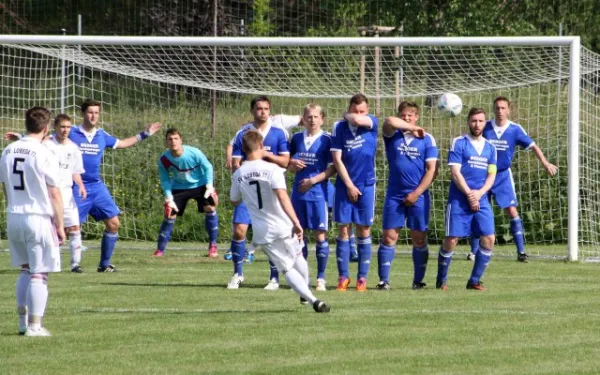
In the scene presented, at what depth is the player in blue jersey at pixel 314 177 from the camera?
12906 mm

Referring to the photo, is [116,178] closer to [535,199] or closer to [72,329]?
[535,199]

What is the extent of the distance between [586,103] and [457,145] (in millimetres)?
6011

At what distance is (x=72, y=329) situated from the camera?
32.9ft

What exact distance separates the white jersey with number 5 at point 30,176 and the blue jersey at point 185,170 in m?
7.60

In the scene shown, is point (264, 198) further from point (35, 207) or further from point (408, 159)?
point (408, 159)

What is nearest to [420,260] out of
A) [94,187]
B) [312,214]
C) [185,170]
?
[312,214]

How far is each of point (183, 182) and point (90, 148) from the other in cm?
200

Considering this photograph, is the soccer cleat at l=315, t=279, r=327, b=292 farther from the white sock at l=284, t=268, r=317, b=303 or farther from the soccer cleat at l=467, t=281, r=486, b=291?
the white sock at l=284, t=268, r=317, b=303

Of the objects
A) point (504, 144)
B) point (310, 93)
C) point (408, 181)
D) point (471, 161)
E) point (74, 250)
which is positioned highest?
point (310, 93)

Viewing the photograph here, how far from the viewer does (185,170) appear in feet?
57.4

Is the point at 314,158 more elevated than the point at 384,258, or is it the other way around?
the point at 314,158

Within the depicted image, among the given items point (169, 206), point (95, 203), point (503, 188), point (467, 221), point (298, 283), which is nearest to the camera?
point (298, 283)

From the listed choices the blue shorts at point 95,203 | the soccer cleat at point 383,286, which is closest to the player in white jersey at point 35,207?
the soccer cleat at point 383,286

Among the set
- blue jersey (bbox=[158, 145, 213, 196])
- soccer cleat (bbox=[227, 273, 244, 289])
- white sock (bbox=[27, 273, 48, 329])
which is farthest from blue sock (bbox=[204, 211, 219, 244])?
white sock (bbox=[27, 273, 48, 329])
